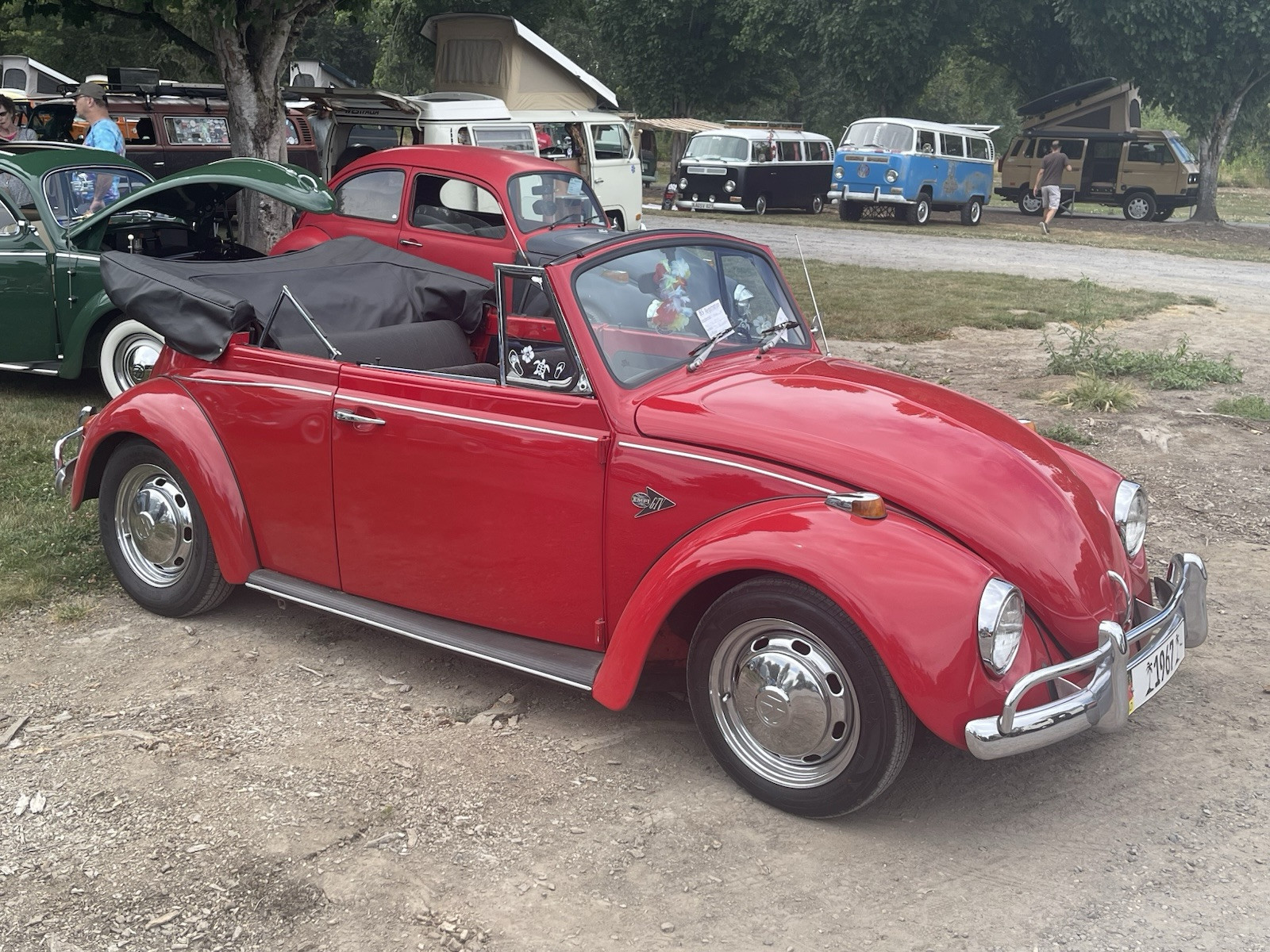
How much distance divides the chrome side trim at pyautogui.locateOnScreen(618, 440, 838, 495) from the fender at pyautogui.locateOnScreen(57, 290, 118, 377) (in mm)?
5537

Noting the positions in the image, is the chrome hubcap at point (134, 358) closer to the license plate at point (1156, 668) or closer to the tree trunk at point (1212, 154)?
the license plate at point (1156, 668)

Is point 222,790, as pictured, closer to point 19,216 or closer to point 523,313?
point 523,313

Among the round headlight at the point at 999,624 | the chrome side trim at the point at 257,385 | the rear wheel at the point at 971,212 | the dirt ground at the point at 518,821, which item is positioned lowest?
the dirt ground at the point at 518,821

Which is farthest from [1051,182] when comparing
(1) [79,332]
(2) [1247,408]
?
(1) [79,332]

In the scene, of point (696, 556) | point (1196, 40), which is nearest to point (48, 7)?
point (696, 556)

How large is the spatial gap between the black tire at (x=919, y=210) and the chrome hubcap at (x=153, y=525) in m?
22.9

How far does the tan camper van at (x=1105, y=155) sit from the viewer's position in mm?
28500

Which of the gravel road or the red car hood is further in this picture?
the gravel road

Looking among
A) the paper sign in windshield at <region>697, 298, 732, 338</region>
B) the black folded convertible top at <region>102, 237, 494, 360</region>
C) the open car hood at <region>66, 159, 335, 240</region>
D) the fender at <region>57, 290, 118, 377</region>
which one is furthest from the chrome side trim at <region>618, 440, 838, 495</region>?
the fender at <region>57, 290, 118, 377</region>

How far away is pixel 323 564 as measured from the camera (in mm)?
4598

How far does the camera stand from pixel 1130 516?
4.11m

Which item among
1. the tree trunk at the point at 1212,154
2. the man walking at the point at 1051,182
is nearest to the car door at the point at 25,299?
the man walking at the point at 1051,182

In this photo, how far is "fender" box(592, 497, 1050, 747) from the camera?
315 cm

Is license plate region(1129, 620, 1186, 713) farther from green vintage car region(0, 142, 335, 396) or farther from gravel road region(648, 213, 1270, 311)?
gravel road region(648, 213, 1270, 311)
